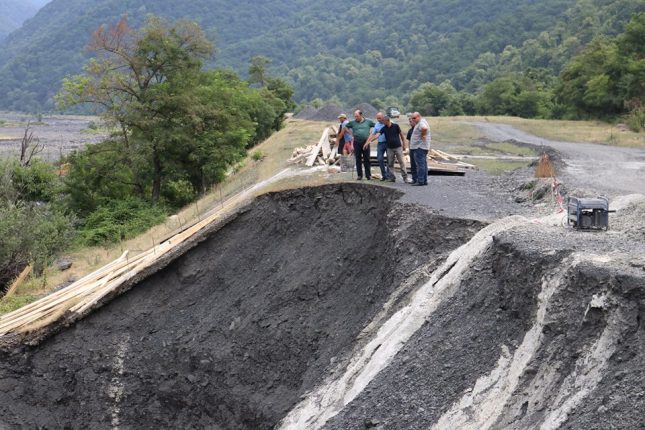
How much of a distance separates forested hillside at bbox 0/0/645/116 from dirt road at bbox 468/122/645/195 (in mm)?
47713

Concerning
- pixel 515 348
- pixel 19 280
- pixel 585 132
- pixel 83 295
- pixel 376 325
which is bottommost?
pixel 585 132

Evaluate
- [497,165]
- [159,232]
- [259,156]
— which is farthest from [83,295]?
[259,156]

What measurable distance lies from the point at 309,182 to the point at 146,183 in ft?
52.7

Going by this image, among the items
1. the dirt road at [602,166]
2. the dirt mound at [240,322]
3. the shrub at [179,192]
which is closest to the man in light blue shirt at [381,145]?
the dirt mound at [240,322]

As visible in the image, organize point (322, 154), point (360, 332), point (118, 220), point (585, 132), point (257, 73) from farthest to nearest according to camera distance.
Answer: point (257, 73)
point (585, 132)
point (118, 220)
point (322, 154)
point (360, 332)

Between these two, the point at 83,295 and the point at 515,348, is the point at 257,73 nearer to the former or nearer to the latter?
the point at 83,295

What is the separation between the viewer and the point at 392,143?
16406 millimetres

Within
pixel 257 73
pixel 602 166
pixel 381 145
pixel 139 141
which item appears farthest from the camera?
pixel 257 73

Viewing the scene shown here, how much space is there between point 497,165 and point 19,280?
1375 centimetres

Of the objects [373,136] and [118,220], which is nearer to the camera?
[373,136]

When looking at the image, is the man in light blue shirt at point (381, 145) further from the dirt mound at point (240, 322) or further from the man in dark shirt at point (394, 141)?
the dirt mound at point (240, 322)

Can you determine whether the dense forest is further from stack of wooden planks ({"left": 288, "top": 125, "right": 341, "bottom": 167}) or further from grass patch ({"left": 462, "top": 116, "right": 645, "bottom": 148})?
grass patch ({"left": 462, "top": 116, "right": 645, "bottom": 148})

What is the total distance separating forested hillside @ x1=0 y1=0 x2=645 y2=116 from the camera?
9231cm

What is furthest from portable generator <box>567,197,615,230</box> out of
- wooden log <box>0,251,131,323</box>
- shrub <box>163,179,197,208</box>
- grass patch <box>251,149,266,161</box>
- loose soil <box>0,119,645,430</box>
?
shrub <box>163,179,197,208</box>
